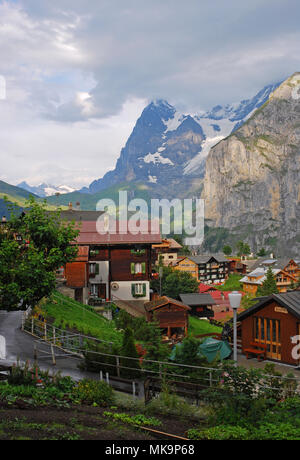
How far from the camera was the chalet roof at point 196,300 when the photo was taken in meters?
64.1

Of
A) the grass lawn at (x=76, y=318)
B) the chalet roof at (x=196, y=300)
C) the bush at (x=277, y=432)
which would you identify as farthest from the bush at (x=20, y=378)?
the chalet roof at (x=196, y=300)

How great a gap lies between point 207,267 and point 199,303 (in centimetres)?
7167

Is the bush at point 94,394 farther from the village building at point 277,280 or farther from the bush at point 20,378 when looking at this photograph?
the village building at point 277,280

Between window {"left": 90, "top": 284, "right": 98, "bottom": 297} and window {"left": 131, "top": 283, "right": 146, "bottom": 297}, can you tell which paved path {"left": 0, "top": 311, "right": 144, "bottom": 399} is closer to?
window {"left": 90, "top": 284, "right": 98, "bottom": 297}

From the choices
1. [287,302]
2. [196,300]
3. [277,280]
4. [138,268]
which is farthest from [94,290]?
[277,280]

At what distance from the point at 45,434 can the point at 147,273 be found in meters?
38.3

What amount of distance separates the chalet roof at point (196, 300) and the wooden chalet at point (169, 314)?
65.1ft

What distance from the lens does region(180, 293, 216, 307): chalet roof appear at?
64062 mm

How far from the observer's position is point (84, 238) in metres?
47.2

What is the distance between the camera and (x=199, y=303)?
6406 cm

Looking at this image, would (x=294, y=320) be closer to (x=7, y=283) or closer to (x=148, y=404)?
(x=148, y=404)

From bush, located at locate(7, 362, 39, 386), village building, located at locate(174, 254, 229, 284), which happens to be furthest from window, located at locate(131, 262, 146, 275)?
village building, located at locate(174, 254, 229, 284)

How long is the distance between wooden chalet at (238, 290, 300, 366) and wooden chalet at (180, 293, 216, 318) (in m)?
35.9

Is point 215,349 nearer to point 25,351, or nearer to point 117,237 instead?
point 25,351
